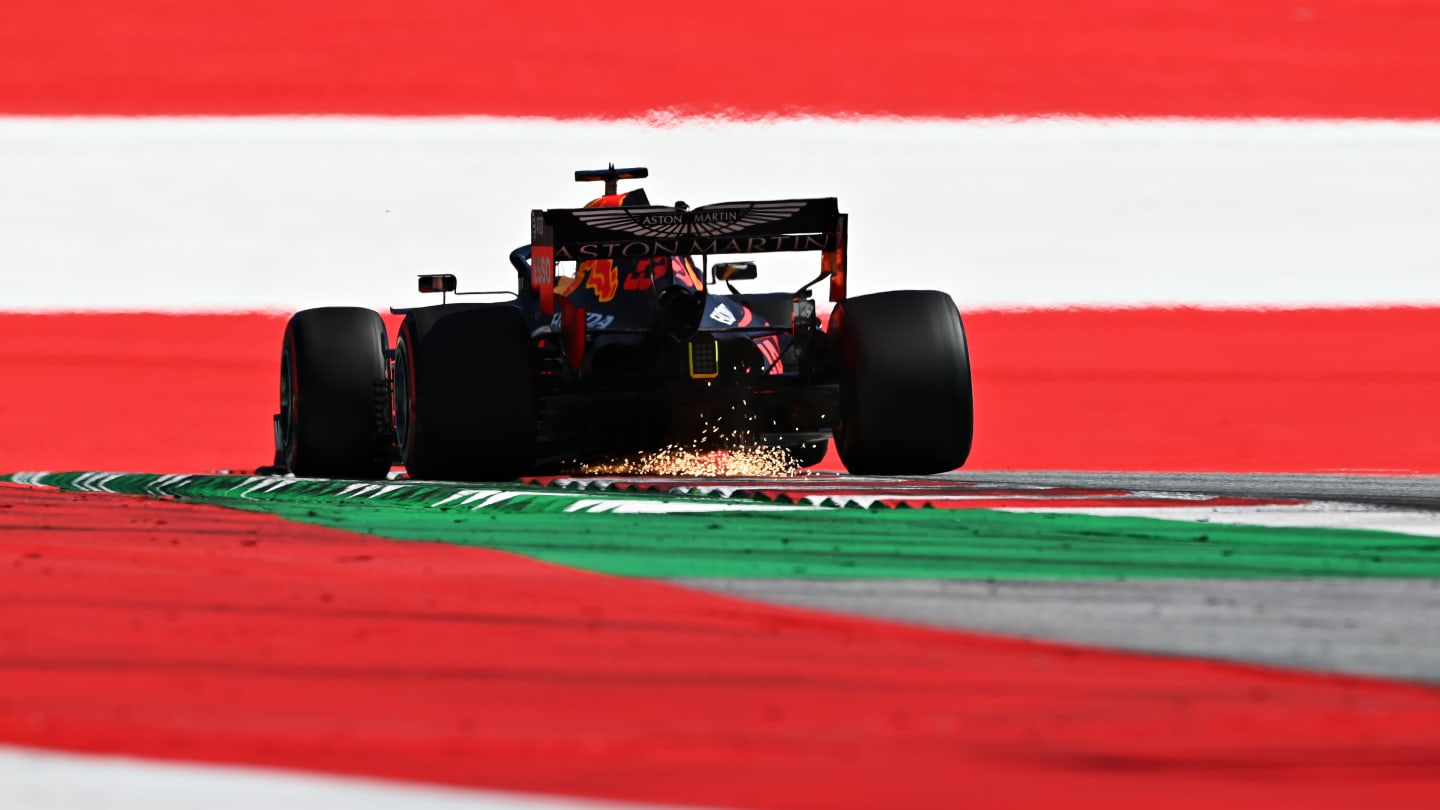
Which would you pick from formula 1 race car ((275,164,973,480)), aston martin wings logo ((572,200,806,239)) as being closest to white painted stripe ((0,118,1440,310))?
formula 1 race car ((275,164,973,480))

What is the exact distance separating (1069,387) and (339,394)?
5395 millimetres

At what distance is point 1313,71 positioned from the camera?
13.1m

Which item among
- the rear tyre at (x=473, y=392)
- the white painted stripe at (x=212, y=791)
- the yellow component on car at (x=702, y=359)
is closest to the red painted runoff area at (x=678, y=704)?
the white painted stripe at (x=212, y=791)

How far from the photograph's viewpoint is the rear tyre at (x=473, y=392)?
7465 mm

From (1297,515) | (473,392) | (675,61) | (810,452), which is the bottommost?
(810,452)

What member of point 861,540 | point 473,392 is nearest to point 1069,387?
point 473,392

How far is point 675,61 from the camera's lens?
12.9 m

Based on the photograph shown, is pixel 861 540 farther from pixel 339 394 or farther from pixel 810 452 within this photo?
pixel 810 452

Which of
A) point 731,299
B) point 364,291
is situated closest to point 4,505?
point 731,299

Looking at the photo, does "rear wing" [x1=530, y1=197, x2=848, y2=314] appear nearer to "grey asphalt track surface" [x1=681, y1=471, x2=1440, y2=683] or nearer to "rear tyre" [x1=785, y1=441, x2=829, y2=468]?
"rear tyre" [x1=785, y1=441, x2=829, y2=468]

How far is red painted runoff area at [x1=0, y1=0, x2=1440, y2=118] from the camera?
12.8 m

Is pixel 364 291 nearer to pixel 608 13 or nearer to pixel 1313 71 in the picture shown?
pixel 608 13

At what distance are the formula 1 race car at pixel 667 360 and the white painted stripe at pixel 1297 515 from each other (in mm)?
1814

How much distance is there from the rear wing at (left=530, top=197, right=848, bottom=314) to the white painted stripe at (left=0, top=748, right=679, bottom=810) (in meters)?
5.25
